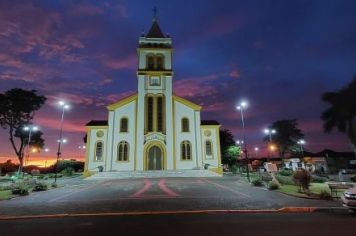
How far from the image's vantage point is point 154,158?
35094mm

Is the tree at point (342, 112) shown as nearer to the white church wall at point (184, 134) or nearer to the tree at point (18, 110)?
the white church wall at point (184, 134)

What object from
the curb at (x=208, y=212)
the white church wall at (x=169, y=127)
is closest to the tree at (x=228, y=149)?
the white church wall at (x=169, y=127)

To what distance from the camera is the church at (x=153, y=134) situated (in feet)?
114

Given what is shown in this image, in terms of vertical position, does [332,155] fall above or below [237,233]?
above

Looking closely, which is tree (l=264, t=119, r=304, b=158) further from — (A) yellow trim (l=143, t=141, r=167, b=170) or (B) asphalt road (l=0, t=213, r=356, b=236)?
(B) asphalt road (l=0, t=213, r=356, b=236)

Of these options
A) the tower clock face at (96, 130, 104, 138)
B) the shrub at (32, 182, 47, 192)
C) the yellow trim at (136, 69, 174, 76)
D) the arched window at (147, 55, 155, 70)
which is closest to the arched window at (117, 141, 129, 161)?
the tower clock face at (96, 130, 104, 138)

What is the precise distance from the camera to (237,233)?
6543 millimetres

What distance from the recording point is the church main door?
34812 millimetres

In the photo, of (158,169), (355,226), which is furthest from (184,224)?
(158,169)

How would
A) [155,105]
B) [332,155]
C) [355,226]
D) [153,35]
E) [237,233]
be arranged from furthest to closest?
1. [332,155]
2. [153,35]
3. [155,105]
4. [355,226]
5. [237,233]

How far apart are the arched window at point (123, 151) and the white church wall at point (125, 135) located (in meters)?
0.29

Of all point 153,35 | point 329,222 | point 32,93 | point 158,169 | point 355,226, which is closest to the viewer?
point 355,226

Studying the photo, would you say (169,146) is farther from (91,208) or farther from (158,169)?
(91,208)

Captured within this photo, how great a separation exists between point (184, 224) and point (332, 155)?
79.0m
